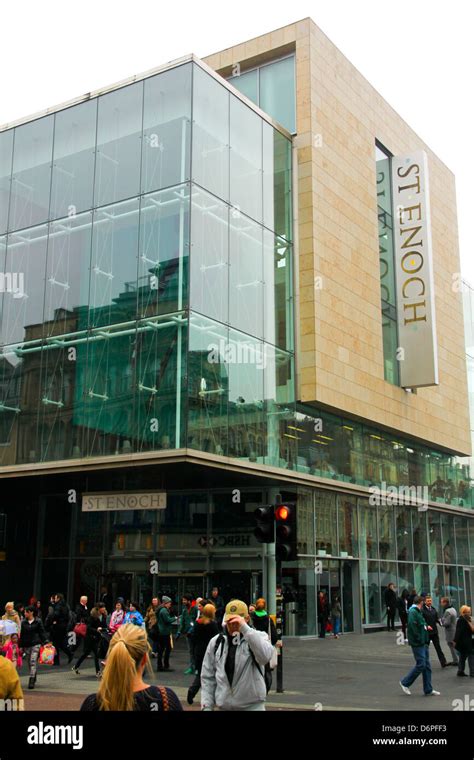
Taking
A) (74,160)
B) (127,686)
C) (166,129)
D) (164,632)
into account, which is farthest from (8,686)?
(74,160)

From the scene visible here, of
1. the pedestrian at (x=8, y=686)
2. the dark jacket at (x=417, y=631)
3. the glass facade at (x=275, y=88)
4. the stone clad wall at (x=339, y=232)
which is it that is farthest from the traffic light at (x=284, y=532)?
the glass facade at (x=275, y=88)

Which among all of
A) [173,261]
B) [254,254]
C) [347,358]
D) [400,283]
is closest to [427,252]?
[400,283]

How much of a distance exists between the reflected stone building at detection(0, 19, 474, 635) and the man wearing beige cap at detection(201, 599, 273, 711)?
47.3 ft

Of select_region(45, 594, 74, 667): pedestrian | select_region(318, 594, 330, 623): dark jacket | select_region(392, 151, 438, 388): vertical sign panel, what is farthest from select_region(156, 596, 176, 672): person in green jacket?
select_region(392, 151, 438, 388): vertical sign panel

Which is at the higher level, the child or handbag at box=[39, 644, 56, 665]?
the child

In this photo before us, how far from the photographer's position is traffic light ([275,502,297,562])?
14.5 m

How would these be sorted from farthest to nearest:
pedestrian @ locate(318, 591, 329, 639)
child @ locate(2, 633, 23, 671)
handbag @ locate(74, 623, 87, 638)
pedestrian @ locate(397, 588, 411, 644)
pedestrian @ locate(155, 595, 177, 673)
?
pedestrian @ locate(318, 591, 329, 639) < pedestrian @ locate(397, 588, 411, 644) < handbag @ locate(74, 623, 87, 638) < pedestrian @ locate(155, 595, 177, 673) < child @ locate(2, 633, 23, 671)

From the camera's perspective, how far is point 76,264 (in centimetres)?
2506

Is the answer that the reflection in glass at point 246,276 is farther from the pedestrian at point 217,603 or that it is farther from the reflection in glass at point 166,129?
the pedestrian at point 217,603

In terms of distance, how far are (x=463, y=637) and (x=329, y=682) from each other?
2.89 metres

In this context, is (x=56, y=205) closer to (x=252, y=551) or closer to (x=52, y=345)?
(x=52, y=345)

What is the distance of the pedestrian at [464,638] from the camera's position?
16062 mm

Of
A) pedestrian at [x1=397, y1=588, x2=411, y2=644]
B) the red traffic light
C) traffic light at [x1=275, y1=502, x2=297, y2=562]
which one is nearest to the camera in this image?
traffic light at [x1=275, y1=502, x2=297, y2=562]

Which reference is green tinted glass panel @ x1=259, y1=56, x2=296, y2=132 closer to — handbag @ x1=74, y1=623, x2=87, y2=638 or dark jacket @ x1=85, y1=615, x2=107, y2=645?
handbag @ x1=74, y1=623, x2=87, y2=638
